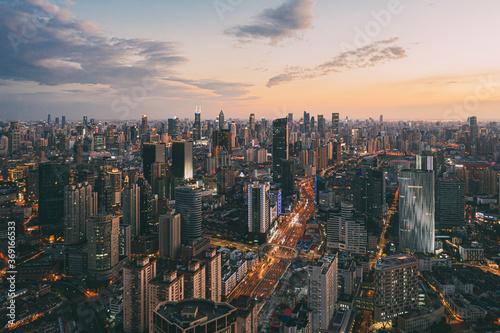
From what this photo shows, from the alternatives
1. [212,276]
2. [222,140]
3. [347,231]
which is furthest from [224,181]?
[212,276]

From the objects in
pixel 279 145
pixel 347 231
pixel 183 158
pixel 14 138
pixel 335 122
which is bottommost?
pixel 347 231

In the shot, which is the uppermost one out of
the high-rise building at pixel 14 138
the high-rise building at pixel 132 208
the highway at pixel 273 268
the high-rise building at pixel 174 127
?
the high-rise building at pixel 174 127

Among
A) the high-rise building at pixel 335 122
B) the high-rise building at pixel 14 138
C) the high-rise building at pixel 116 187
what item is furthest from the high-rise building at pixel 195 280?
the high-rise building at pixel 335 122

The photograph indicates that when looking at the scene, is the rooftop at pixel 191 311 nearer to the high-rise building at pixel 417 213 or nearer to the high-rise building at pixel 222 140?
the high-rise building at pixel 417 213

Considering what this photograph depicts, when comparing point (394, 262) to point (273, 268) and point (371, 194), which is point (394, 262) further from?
point (371, 194)

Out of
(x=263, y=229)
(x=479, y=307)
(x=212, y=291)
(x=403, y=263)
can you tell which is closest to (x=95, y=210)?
(x=263, y=229)

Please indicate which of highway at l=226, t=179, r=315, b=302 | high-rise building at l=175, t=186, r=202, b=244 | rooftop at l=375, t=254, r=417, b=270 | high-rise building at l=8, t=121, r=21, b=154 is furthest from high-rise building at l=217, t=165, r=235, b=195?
high-rise building at l=8, t=121, r=21, b=154
